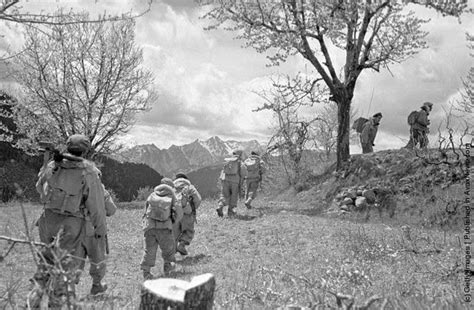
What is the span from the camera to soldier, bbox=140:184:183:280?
31.9 ft

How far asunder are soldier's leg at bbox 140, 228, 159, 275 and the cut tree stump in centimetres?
677

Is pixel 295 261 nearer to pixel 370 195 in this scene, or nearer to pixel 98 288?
pixel 98 288

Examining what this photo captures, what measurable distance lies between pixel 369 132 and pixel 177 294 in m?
20.7

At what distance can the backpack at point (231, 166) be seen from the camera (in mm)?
16766

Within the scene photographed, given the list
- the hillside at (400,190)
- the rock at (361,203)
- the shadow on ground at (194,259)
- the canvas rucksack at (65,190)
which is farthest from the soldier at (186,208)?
the rock at (361,203)

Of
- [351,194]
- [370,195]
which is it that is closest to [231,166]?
[351,194]

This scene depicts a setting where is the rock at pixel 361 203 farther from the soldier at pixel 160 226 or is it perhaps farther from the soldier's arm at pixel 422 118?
the soldier at pixel 160 226

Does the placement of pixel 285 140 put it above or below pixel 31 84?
below

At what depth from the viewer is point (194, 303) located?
3016 mm

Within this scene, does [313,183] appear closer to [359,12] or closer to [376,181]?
[376,181]

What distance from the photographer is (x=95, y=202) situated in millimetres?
6758

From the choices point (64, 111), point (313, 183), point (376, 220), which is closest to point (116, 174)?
point (64, 111)

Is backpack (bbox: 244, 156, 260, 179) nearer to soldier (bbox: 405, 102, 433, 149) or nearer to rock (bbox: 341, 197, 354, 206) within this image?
rock (bbox: 341, 197, 354, 206)

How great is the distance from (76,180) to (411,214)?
469 inches
